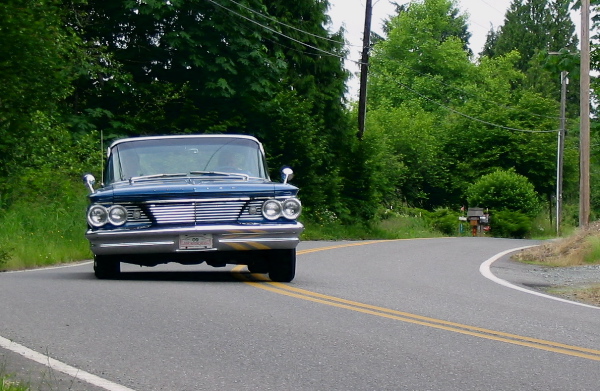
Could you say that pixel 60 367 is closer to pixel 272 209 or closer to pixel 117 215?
pixel 117 215

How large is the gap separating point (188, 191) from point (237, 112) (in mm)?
25280

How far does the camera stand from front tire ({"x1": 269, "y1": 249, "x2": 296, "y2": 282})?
12852 mm

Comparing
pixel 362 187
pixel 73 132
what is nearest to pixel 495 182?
pixel 362 187

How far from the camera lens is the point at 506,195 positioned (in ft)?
196

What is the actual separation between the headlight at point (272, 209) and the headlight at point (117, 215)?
1551 mm

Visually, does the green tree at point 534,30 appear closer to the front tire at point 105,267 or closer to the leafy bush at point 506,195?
the leafy bush at point 506,195

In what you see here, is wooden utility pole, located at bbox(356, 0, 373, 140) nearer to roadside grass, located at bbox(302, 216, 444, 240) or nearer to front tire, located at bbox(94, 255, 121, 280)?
roadside grass, located at bbox(302, 216, 444, 240)

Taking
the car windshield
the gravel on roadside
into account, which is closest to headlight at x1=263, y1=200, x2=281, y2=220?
the car windshield

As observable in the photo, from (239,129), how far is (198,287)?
2530 cm

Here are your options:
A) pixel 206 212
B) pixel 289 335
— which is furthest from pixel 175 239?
pixel 289 335

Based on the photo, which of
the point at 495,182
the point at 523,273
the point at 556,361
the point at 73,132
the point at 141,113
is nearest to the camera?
the point at 556,361

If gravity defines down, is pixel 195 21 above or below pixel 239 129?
above

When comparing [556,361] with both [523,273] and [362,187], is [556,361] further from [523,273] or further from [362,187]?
[362,187]

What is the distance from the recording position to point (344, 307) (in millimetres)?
10531
